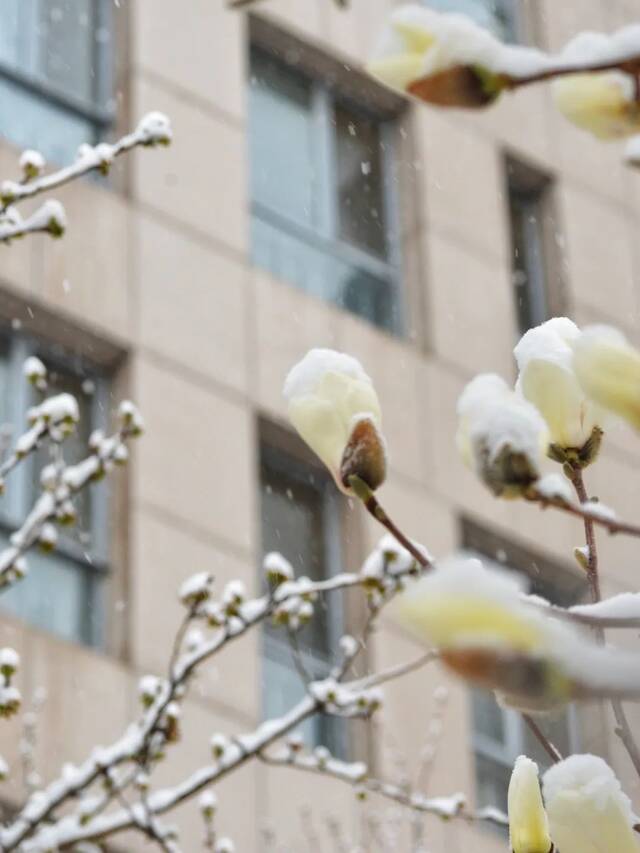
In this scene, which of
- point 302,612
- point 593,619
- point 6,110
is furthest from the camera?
point 6,110

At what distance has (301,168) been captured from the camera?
14.3m

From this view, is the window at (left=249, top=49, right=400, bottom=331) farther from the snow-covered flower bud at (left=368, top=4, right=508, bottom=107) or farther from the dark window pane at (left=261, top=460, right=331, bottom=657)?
the snow-covered flower bud at (left=368, top=4, right=508, bottom=107)

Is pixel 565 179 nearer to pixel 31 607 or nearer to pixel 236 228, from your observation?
pixel 236 228

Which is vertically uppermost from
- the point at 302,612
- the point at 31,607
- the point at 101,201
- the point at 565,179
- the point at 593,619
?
the point at 565,179

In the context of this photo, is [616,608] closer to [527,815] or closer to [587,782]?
[587,782]

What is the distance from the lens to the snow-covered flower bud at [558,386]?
199 cm

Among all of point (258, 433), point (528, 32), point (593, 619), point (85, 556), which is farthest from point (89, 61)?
point (593, 619)

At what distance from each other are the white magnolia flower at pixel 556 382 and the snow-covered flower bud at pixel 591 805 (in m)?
0.34

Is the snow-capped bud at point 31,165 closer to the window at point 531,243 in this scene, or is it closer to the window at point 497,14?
the window at point 531,243

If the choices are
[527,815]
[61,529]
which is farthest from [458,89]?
[61,529]

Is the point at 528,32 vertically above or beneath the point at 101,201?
above

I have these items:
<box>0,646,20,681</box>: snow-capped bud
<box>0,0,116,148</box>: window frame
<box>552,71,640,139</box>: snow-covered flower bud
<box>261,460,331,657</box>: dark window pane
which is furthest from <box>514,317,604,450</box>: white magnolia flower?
<box>0,0,116,148</box>: window frame

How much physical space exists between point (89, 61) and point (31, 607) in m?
3.77

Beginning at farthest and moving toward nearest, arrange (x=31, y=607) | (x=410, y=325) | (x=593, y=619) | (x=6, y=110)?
(x=410, y=325)
(x=6, y=110)
(x=31, y=607)
(x=593, y=619)
